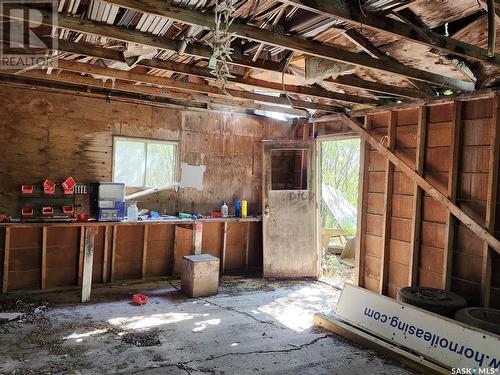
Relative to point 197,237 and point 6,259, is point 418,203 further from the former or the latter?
point 6,259

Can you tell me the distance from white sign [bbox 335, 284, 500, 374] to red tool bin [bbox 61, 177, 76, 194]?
354 centimetres

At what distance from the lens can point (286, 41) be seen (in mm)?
2771

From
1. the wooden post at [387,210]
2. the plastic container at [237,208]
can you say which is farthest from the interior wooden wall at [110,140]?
the wooden post at [387,210]

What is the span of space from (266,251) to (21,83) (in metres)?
4.01

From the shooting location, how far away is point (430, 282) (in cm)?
433

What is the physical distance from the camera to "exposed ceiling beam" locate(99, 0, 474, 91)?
7.59ft

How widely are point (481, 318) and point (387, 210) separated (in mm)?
1756

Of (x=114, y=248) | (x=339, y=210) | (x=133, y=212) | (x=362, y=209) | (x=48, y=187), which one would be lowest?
(x=114, y=248)

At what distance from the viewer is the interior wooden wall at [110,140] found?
4633mm

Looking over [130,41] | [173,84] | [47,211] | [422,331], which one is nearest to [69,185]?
[47,211]

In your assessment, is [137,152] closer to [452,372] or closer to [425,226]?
[425,226]

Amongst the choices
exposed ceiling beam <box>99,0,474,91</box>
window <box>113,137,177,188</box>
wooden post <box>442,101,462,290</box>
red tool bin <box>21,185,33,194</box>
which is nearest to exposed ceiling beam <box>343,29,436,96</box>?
exposed ceiling beam <box>99,0,474,91</box>

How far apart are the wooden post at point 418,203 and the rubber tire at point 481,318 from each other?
101 cm

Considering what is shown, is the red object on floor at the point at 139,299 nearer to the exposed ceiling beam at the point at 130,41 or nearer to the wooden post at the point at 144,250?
the wooden post at the point at 144,250
